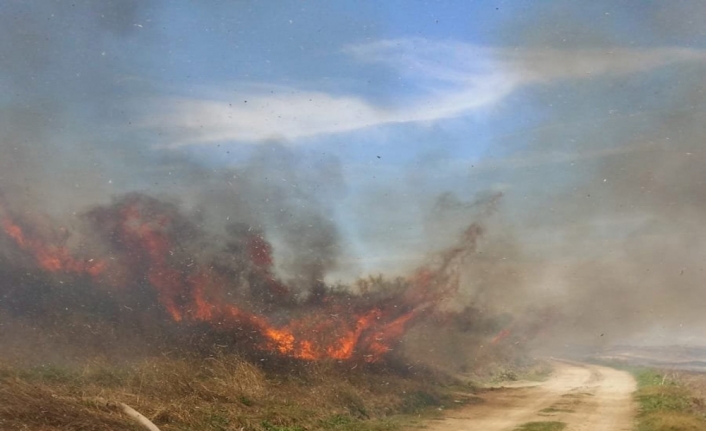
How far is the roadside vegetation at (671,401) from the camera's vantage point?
55.3ft

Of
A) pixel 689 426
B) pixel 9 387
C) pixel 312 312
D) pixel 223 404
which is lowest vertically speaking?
pixel 689 426

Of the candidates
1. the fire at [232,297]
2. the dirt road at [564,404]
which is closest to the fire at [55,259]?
the fire at [232,297]

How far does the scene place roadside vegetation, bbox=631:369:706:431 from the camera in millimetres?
16844

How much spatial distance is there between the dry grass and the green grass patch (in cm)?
443

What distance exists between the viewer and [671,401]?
2002 centimetres

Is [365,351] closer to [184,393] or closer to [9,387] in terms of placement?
[184,393]

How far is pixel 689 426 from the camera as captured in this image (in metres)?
16.6

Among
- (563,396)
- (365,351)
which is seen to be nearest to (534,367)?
(563,396)

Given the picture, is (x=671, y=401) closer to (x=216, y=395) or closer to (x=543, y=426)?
(x=543, y=426)

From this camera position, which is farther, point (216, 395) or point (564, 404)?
point (564, 404)

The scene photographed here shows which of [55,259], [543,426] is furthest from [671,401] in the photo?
[55,259]

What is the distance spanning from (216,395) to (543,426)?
11.1m

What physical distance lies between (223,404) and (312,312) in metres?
10.8

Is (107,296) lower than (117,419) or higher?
higher
